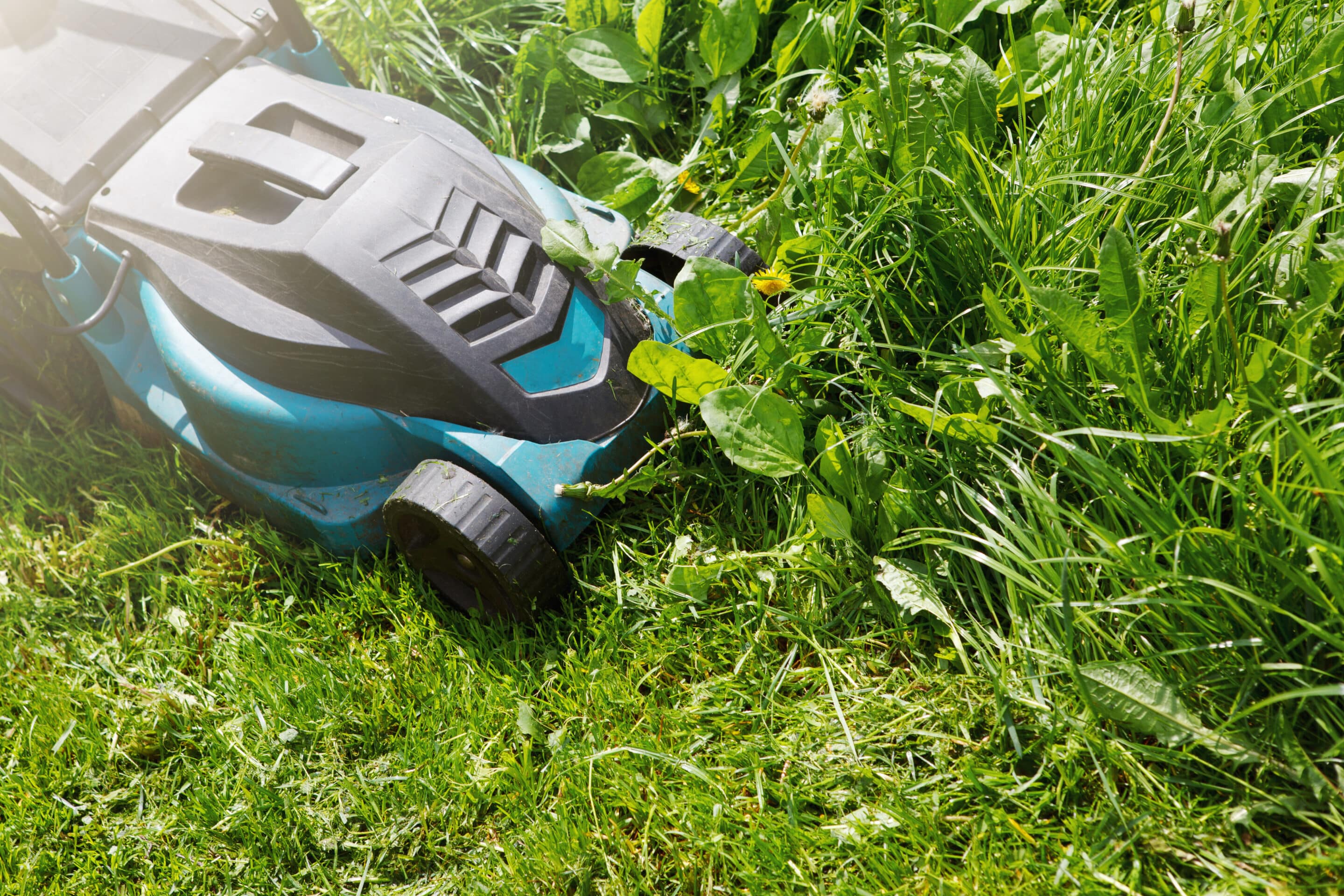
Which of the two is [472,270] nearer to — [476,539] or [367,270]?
[367,270]

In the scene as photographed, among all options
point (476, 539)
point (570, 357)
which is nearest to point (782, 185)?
point (570, 357)

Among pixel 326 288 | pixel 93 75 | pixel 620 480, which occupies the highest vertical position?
pixel 93 75

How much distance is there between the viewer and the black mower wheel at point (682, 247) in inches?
66.1

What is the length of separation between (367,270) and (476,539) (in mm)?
434

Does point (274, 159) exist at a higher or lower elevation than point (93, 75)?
lower

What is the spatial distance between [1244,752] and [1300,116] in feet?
2.79

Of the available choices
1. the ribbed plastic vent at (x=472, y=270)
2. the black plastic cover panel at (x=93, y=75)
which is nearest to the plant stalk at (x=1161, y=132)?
the ribbed plastic vent at (x=472, y=270)

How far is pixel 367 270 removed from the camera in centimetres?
142

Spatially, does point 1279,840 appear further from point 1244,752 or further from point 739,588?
point 739,588

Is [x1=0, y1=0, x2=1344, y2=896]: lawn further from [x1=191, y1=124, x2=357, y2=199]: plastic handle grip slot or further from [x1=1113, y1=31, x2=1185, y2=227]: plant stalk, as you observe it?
[x1=191, y1=124, x2=357, y2=199]: plastic handle grip slot

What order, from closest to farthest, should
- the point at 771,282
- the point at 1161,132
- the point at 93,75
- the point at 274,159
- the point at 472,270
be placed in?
the point at 1161,132, the point at 472,270, the point at 274,159, the point at 771,282, the point at 93,75

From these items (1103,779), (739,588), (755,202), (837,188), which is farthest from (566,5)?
(1103,779)

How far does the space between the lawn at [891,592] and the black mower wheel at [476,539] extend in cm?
6

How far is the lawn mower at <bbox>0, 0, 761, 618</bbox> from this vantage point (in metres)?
1.43
